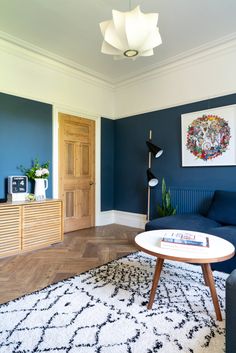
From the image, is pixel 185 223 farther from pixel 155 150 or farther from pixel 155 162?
pixel 155 162

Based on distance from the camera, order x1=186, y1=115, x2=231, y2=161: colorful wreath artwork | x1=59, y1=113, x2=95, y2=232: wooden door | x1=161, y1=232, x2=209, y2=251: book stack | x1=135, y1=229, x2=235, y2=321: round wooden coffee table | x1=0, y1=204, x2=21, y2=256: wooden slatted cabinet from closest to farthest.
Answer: x1=135, y1=229, x2=235, y2=321: round wooden coffee table, x1=161, y1=232, x2=209, y2=251: book stack, x1=0, y1=204, x2=21, y2=256: wooden slatted cabinet, x1=186, y1=115, x2=231, y2=161: colorful wreath artwork, x1=59, y1=113, x2=95, y2=232: wooden door

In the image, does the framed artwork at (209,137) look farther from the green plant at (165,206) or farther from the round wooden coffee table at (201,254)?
the round wooden coffee table at (201,254)


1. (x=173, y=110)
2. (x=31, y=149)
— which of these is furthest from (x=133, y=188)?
(x=31, y=149)

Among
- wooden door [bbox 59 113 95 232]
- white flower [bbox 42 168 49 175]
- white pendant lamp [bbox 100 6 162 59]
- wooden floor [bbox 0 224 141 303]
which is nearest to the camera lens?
white pendant lamp [bbox 100 6 162 59]

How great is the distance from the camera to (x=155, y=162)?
430 centimetres

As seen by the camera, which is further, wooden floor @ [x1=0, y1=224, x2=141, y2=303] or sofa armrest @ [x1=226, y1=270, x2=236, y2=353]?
wooden floor @ [x1=0, y1=224, x2=141, y2=303]

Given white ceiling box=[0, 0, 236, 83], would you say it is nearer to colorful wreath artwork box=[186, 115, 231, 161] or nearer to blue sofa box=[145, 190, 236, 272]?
colorful wreath artwork box=[186, 115, 231, 161]

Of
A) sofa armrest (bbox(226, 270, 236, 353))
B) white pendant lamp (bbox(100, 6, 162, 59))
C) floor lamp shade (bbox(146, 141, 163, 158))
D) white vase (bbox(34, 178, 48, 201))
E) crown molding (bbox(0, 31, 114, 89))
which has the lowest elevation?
sofa armrest (bbox(226, 270, 236, 353))

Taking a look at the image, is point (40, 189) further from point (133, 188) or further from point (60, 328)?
point (60, 328)

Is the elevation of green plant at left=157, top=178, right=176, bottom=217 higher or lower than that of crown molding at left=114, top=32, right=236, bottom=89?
lower

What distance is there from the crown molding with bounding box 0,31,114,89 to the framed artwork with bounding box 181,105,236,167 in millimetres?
1960

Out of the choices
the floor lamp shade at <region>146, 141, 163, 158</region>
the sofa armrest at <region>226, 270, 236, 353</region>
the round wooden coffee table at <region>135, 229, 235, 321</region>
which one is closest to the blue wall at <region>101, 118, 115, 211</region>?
the floor lamp shade at <region>146, 141, 163, 158</region>

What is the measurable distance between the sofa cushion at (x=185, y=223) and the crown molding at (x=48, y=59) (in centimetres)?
313

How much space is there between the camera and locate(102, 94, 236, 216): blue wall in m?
3.56
